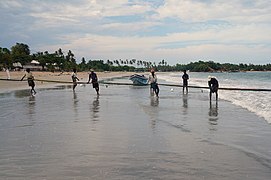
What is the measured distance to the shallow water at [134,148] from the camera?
205 inches

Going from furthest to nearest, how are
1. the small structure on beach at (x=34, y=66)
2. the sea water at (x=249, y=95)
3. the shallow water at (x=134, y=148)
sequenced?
the small structure on beach at (x=34, y=66)
the sea water at (x=249, y=95)
the shallow water at (x=134, y=148)

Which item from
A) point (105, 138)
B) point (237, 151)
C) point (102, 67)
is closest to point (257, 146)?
point (237, 151)

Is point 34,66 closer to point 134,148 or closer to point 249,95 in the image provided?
point 249,95

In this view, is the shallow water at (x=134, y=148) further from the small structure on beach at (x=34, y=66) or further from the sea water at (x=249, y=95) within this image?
the small structure on beach at (x=34, y=66)

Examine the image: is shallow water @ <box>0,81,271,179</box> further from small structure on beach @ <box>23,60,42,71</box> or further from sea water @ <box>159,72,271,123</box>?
small structure on beach @ <box>23,60,42,71</box>

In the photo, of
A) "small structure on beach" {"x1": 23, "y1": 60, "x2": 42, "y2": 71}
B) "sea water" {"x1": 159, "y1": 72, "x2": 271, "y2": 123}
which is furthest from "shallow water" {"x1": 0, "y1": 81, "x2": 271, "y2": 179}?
"small structure on beach" {"x1": 23, "y1": 60, "x2": 42, "y2": 71}

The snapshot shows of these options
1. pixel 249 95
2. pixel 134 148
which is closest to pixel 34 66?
pixel 249 95

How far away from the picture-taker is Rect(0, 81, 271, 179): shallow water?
17.1ft

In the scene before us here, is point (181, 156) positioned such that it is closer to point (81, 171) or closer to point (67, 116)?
point (81, 171)

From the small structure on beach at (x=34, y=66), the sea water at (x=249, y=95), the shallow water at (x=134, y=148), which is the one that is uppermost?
the small structure on beach at (x=34, y=66)

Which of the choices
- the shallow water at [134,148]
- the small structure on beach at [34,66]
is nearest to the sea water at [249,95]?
the shallow water at [134,148]

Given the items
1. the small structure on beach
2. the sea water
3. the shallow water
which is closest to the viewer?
the shallow water

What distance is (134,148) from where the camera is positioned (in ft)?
22.2

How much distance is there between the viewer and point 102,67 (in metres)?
174
